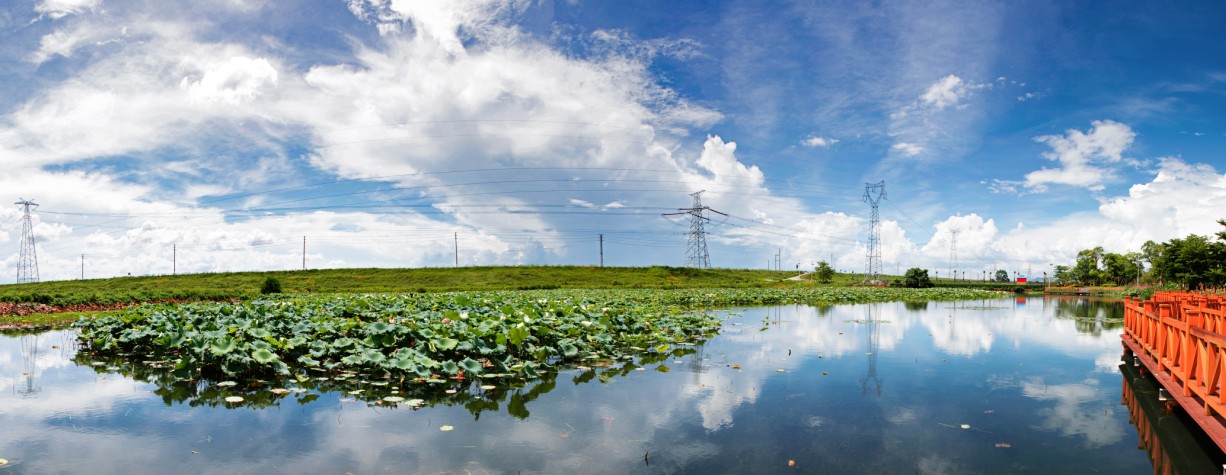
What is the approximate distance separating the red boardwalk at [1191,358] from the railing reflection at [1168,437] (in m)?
0.25

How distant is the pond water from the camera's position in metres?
5.59

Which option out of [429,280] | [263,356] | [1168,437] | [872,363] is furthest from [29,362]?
[429,280]

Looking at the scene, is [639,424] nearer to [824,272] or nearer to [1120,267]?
[824,272]

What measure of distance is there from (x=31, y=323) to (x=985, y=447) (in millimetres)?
25606

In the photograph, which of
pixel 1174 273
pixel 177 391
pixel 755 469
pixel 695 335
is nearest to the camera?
pixel 755 469

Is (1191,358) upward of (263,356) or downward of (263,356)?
upward

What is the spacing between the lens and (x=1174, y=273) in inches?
2482

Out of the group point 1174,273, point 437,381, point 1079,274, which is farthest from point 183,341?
point 1079,274

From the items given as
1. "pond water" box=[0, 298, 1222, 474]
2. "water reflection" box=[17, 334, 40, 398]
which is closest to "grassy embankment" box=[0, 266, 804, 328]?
"water reflection" box=[17, 334, 40, 398]

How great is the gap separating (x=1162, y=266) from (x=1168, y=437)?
86.2 metres

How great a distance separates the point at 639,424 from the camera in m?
6.82

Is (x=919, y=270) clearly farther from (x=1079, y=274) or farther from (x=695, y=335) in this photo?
(x=695, y=335)

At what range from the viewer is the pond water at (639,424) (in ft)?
18.4

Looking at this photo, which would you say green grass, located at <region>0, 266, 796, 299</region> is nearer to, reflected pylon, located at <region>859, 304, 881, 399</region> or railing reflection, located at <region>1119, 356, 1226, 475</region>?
reflected pylon, located at <region>859, 304, 881, 399</region>
